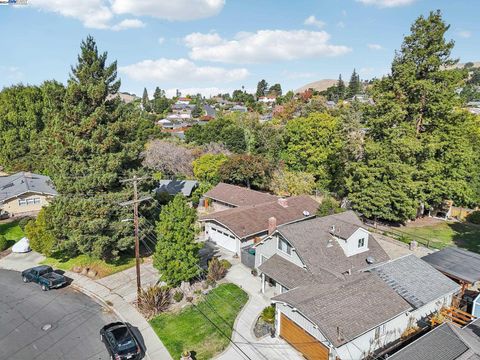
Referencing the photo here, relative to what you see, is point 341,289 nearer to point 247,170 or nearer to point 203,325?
point 203,325

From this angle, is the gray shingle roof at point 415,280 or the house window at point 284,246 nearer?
the gray shingle roof at point 415,280

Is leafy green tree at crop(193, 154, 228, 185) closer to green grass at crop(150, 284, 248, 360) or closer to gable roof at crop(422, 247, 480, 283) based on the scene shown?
green grass at crop(150, 284, 248, 360)

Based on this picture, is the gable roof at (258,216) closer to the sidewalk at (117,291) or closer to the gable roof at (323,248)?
the gable roof at (323,248)

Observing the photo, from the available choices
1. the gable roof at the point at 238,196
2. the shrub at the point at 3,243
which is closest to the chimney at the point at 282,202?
the gable roof at the point at 238,196

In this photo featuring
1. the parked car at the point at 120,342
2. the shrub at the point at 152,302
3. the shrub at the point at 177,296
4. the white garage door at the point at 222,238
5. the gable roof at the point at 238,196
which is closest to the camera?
the parked car at the point at 120,342

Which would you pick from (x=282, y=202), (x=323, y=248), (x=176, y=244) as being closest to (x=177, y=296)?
(x=176, y=244)

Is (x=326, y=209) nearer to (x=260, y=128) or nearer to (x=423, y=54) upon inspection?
(x=423, y=54)

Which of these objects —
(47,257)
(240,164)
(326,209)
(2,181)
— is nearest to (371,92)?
(326,209)
